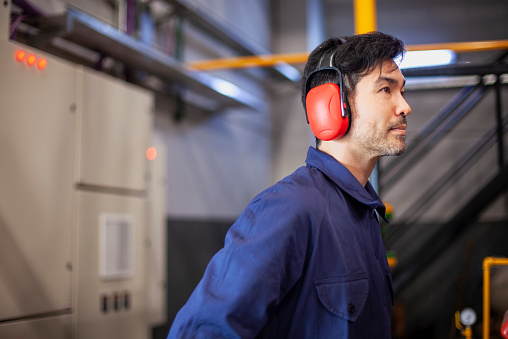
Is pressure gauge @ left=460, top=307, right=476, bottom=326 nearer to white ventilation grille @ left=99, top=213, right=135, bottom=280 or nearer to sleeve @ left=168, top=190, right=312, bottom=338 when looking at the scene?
sleeve @ left=168, top=190, right=312, bottom=338

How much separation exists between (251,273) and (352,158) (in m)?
0.59

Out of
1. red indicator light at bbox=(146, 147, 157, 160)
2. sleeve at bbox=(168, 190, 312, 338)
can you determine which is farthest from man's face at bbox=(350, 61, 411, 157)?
red indicator light at bbox=(146, 147, 157, 160)

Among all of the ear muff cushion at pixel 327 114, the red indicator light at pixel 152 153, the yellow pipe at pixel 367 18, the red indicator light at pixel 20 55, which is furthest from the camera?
the red indicator light at pixel 152 153

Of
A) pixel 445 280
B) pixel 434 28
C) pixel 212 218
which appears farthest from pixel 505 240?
pixel 212 218

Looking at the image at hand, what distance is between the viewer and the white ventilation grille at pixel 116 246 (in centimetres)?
322

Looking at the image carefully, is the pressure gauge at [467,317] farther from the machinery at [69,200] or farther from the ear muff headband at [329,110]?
the machinery at [69,200]

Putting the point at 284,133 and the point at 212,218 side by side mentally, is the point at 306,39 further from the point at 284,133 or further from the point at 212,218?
the point at 212,218

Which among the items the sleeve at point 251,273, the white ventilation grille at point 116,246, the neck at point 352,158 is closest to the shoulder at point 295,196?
the sleeve at point 251,273

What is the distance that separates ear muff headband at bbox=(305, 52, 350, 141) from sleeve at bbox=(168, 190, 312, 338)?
0.35m

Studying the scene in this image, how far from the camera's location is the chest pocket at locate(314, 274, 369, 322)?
4.13ft

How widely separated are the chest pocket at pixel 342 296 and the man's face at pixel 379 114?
0.44m

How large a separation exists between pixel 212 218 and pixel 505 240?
3.68 metres

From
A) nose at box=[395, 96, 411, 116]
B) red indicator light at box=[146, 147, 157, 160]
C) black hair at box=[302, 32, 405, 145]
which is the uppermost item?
black hair at box=[302, 32, 405, 145]

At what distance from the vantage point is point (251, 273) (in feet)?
3.73
